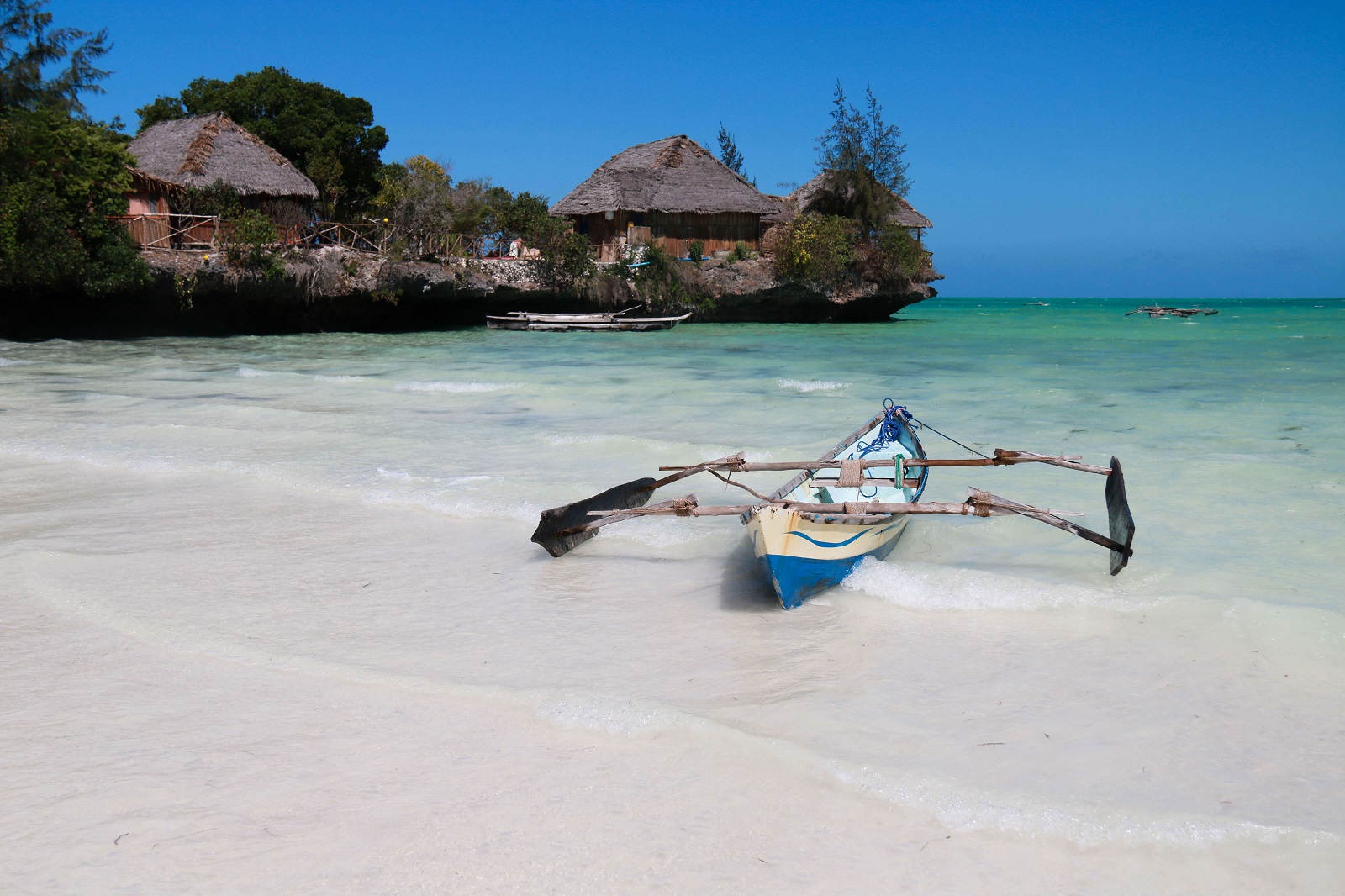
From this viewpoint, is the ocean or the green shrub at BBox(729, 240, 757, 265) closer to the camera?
the ocean

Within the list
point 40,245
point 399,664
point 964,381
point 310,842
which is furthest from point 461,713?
point 40,245

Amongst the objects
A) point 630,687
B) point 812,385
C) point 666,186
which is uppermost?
point 666,186

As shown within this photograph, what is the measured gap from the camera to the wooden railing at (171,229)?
23.6 meters

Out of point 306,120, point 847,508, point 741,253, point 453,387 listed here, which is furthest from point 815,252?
point 847,508

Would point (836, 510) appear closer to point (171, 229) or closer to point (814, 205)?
point (171, 229)

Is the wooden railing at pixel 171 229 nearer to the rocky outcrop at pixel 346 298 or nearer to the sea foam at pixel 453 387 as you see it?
the rocky outcrop at pixel 346 298

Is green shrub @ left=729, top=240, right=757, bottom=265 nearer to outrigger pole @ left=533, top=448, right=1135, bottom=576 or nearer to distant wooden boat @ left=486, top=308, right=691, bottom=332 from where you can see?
distant wooden boat @ left=486, top=308, right=691, bottom=332

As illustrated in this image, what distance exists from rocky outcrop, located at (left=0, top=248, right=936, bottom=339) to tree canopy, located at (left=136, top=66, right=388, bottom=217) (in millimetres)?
6131

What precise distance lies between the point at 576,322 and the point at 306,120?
1289cm

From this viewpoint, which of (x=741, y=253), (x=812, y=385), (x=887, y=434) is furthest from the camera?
(x=741, y=253)

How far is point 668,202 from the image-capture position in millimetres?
33625

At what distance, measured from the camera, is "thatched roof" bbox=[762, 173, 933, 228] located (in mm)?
36562

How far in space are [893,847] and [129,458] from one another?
8.10m

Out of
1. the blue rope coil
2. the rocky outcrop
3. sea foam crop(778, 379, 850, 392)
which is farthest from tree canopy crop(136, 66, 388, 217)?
the blue rope coil
